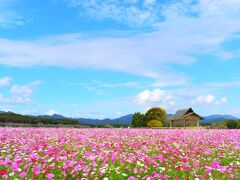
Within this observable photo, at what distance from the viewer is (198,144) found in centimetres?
1684

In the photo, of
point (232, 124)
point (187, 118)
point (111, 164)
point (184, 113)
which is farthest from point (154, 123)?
point (111, 164)

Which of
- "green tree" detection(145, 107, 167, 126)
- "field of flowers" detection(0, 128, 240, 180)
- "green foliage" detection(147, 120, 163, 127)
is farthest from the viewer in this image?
"green tree" detection(145, 107, 167, 126)

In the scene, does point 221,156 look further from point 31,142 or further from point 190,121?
point 190,121

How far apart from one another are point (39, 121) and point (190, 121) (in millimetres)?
39371

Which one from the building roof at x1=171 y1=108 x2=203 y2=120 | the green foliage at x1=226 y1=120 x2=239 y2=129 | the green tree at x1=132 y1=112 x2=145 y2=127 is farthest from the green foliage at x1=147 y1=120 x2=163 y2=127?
the building roof at x1=171 y1=108 x2=203 y2=120

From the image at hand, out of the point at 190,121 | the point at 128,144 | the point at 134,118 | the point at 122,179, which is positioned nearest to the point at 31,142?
the point at 128,144

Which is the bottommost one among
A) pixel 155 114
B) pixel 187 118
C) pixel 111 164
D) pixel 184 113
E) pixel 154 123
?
pixel 111 164

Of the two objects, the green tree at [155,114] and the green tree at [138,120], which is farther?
the green tree at [138,120]

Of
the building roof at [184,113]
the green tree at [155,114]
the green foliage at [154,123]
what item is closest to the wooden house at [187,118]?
the building roof at [184,113]

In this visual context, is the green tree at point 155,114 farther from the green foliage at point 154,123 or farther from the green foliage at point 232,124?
the green foliage at point 232,124

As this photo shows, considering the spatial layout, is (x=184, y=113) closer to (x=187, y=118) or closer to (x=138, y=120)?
(x=187, y=118)

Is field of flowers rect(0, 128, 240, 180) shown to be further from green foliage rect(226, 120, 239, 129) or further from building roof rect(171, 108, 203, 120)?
building roof rect(171, 108, 203, 120)

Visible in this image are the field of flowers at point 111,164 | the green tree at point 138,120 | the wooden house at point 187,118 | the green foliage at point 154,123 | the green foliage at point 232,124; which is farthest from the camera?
the wooden house at point 187,118

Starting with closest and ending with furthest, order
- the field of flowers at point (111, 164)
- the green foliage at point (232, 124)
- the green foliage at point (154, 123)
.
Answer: the field of flowers at point (111, 164) → the green foliage at point (232, 124) → the green foliage at point (154, 123)
